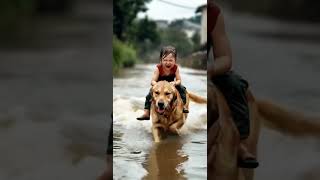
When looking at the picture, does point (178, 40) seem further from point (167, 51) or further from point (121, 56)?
point (121, 56)

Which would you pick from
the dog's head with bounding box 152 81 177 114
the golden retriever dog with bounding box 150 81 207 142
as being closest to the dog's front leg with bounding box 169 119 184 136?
the golden retriever dog with bounding box 150 81 207 142

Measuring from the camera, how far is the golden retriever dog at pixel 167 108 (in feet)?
12.3

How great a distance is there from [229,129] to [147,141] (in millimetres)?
525

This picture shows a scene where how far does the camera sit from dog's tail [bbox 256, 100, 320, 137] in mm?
3789

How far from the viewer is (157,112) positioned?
3.76m

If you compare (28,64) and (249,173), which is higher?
(28,64)

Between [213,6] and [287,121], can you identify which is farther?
[287,121]

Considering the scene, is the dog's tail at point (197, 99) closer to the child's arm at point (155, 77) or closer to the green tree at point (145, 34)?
the child's arm at point (155, 77)

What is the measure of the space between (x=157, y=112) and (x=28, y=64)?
2.84 ft

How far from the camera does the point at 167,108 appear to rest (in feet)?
12.3

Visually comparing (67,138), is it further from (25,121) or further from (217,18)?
(217,18)

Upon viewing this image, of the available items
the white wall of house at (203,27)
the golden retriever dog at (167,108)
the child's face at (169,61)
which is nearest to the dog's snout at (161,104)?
the golden retriever dog at (167,108)

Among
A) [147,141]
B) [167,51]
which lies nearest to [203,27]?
[167,51]

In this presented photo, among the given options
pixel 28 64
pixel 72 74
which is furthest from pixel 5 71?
pixel 72 74
